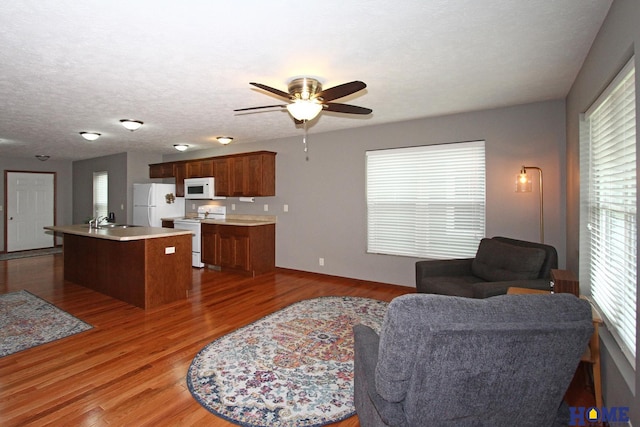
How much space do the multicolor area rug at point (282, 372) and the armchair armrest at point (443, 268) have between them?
71 cm

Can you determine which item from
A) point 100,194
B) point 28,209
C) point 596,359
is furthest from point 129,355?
point 28,209

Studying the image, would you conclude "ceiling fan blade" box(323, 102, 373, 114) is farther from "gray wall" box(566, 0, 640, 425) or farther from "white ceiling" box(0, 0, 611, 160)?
"gray wall" box(566, 0, 640, 425)

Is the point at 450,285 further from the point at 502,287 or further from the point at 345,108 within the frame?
the point at 345,108

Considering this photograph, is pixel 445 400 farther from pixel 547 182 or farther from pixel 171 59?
pixel 547 182

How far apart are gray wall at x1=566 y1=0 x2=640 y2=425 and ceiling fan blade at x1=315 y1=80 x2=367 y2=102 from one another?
1446 mm

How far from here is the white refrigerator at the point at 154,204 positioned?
7.03 metres

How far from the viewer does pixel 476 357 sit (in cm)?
125

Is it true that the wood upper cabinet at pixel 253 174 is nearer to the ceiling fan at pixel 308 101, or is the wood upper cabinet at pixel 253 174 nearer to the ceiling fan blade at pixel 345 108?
the ceiling fan at pixel 308 101

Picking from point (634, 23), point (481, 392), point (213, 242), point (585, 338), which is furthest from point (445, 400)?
point (213, 242)

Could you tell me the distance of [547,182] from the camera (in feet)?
12.7

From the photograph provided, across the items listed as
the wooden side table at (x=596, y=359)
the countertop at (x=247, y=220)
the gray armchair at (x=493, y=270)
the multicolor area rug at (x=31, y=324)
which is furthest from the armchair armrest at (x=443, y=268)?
the multicolor area rug at (x=31, y=324)

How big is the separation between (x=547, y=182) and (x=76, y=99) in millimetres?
5357

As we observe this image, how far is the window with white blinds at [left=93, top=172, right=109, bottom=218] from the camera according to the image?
8469mm

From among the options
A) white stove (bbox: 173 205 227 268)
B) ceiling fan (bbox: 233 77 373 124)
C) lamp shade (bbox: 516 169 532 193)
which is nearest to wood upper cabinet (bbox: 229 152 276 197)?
white stove (bbox: 173 205 227 268)
